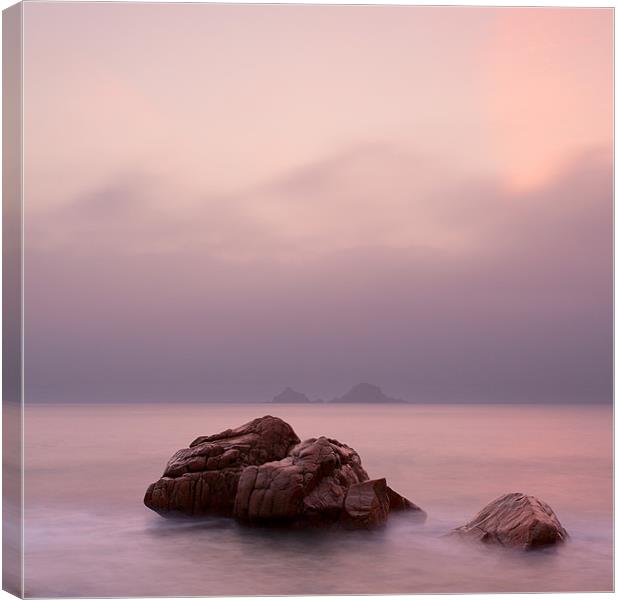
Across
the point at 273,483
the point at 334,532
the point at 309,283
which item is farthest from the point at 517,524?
the point at 309,283

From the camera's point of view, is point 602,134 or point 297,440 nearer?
point 602,134

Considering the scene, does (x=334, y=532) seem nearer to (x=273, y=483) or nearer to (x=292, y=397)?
(x=273, y=483)

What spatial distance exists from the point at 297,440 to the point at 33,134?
352 cm

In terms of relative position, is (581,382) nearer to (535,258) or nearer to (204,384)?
(535,258)

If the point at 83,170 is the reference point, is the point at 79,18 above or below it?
above

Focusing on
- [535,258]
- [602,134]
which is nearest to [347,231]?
[535,258]

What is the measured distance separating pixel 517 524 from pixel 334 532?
145 cm

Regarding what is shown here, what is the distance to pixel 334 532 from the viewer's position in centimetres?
989

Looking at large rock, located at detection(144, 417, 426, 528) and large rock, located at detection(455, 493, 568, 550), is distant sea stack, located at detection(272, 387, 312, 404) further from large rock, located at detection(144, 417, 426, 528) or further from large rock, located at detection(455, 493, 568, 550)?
large rock, located at detection(455, 493, 568, 550)

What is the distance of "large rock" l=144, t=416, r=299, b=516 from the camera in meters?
10.3

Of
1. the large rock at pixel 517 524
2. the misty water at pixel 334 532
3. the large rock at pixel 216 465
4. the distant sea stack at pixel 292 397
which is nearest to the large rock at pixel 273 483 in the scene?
the large rock at pixel 216 465

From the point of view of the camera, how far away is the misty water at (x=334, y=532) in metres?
9.12

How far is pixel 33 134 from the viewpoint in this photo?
361 inches

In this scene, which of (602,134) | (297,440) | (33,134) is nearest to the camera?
(33,134)
